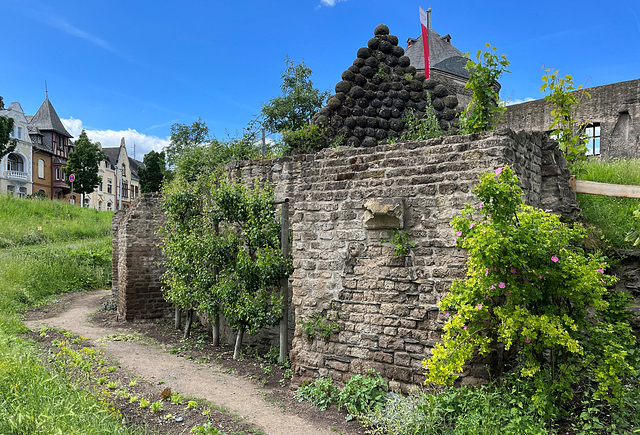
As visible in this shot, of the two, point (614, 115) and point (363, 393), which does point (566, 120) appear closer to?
point (363, 393)

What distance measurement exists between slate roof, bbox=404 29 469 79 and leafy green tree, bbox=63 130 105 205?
28.1 m

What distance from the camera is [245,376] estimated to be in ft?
21.6

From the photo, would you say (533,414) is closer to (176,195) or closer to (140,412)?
(140,412)

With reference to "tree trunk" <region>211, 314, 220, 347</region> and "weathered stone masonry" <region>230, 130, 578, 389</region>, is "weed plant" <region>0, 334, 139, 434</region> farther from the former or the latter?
"tree trunk" <region>211, 314, 220, 347</region>

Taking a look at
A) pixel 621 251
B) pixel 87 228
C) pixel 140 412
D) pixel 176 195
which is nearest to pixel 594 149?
pixel 621 251

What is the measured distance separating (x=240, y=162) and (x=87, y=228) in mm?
21826

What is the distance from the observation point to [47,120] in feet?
146

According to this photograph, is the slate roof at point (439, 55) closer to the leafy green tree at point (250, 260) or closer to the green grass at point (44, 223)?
the leafy green tree at point (250, 260)

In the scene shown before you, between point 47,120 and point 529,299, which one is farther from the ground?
point 47,120

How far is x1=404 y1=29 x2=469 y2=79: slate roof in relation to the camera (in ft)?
65.8

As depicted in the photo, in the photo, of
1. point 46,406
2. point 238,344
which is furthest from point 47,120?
point 46,406

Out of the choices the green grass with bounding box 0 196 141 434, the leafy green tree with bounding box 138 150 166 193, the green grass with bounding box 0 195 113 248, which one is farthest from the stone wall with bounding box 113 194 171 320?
the leafy green tree with bounding box 138 150 166 193

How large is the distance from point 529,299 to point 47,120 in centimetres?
5112

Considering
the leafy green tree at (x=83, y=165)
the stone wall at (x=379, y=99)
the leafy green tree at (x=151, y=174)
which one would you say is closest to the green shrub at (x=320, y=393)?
the stone wall at (x=379, y=99)
